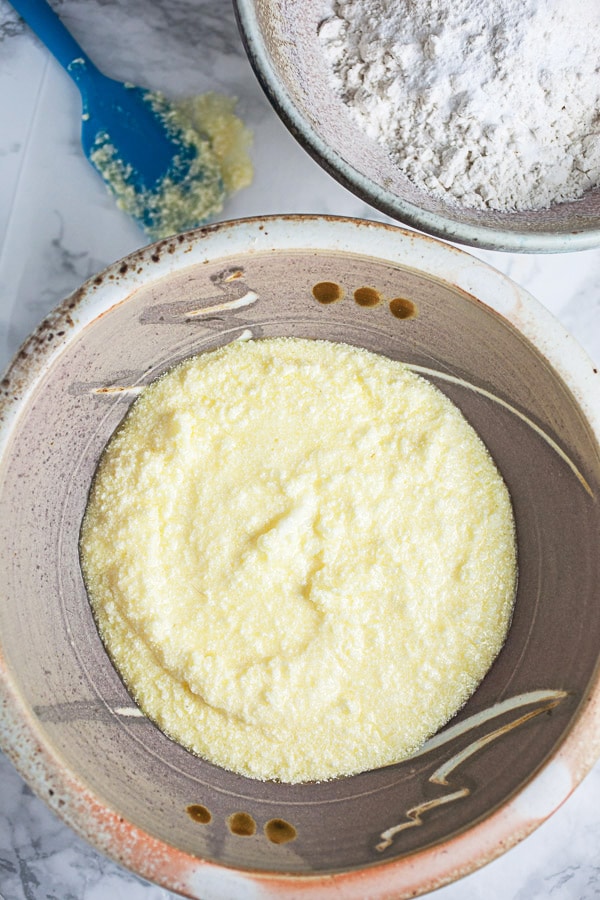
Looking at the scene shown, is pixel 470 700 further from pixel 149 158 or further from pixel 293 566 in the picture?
pixel 149 158

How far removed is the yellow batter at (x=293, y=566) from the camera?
0.84 metres

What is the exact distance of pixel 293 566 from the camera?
84 centimetres

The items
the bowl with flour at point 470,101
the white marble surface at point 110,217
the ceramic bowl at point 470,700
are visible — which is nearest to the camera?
the ceramic bowl at point 470,700

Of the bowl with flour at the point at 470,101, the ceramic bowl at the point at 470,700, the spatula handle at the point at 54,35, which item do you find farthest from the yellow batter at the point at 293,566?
the spatula handle at the point at 54,35

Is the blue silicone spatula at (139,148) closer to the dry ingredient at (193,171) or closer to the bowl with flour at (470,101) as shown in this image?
the dry ingredient at (193,171)

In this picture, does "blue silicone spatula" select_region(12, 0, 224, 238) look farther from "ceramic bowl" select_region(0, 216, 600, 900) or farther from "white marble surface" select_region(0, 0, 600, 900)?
"ceramic bowl" select_region(0, 216, 600, 900)

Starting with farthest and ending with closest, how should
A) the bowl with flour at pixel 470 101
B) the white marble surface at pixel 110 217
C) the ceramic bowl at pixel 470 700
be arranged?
the white marble surface at pixel 110 217
the bowl with flour at pixel 470 101
the ceramic bowl at pixel 470 700

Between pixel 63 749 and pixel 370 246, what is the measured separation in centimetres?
60

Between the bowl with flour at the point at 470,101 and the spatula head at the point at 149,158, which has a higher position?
the spatula head at the point at 149,158

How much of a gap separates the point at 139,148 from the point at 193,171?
0.26 ft

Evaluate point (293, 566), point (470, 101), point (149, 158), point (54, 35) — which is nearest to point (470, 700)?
point (293, 566)

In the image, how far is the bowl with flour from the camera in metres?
0.88

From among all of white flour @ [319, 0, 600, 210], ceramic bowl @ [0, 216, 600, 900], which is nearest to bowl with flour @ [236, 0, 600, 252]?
white flour @ [319, 0, 600, 210]

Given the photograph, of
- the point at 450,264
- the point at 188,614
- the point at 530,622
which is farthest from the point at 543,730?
the point at 450,264
